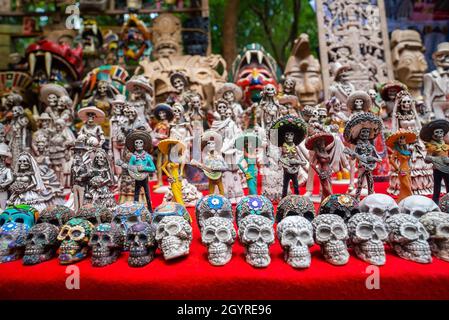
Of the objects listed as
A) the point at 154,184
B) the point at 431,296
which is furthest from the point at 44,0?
the point at 431,296

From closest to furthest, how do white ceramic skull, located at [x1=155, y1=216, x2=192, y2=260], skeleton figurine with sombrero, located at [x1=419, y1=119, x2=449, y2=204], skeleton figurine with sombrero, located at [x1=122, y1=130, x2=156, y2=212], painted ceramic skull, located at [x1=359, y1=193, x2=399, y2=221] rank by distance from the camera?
white ceramic skull, located at [x1=155, y1=216, x2=192, y2=260] → painted ceramic skull, located at [x1=359, y1=193, x2=399, y2=221] → skeleton figurine with sombrero, located at [x1=419, y1=119, x2=449, y2=204] → skeleton figurine with sombrero, located at [x1=122, y1=130, x2=156, y2=212]

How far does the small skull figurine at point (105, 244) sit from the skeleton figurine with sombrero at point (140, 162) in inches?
33.5

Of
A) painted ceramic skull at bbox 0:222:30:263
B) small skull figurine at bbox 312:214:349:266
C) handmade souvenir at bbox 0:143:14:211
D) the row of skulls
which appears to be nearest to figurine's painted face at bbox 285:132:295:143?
the row of skulls

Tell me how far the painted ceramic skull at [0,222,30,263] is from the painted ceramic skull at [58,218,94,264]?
1.02 ft

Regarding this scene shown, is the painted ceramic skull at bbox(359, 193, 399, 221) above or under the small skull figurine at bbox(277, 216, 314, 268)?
above

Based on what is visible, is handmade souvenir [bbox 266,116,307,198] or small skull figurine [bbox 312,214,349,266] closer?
small skull figurine [bbox 312,214,349,266]

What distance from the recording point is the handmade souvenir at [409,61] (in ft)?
20.8

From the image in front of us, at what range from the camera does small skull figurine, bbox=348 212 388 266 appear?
6.60 ft

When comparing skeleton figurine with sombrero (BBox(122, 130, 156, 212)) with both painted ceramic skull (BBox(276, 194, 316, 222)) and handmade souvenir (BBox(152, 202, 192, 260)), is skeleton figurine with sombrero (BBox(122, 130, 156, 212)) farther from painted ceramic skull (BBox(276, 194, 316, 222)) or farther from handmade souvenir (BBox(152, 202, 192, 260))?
painted ceramic skull (BBox(276, 194, 316, 222))

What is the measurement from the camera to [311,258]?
2119mm

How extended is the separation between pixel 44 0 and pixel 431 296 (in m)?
9.30

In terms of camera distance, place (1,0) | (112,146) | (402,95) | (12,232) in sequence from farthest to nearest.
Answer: (1,0) < (112,146) < (402,95) < (12,232)

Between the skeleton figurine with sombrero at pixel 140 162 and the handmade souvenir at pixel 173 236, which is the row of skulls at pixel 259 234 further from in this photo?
the skeleton figurine with sombrero at pixel 140 162
